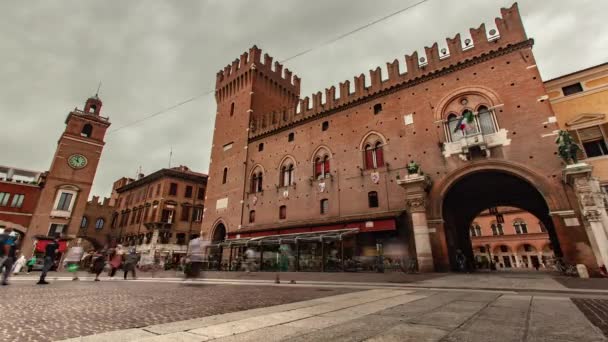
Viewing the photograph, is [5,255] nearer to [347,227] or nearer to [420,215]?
[347,227]

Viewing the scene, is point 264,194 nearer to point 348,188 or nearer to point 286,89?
point 348,188

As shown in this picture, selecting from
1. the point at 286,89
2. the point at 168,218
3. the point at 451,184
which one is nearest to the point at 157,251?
the point at 168,218

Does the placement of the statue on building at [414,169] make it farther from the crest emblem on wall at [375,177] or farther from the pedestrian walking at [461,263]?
the pedestrian walking at [461,263]

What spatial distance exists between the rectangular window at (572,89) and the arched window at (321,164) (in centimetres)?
1443

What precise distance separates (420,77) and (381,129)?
13.3ft

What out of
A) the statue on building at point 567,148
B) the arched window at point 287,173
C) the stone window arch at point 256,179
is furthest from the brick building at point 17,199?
the statue on building at point 567,148

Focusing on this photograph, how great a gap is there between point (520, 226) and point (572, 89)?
27.3 metres

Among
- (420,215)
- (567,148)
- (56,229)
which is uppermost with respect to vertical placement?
(567,148)

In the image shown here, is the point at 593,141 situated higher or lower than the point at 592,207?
higher

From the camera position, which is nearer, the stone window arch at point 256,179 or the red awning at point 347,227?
the red awning at point 347,227

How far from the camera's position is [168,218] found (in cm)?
3019

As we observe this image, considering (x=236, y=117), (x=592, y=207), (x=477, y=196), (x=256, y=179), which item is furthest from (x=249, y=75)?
(x=592, y=207)

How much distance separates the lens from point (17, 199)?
29.3 m

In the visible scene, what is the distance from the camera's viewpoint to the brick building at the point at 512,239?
35.2 meters
